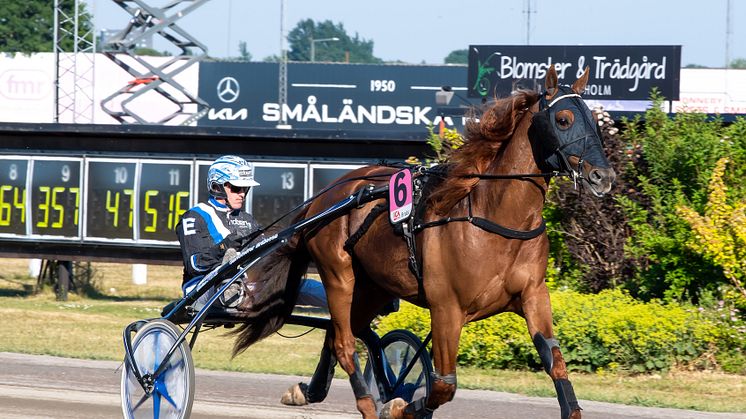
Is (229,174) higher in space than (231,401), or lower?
higher

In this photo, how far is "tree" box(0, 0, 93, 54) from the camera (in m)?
49.1

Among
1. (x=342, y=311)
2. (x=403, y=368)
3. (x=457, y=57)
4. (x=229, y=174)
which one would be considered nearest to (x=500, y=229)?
(x=342, y=311)

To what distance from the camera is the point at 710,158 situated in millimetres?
10344

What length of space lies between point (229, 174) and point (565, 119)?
7.41 ft

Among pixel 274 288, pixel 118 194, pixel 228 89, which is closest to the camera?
pixel 274 288

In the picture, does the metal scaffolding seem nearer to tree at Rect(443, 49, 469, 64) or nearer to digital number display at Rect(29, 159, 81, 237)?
digital number display at Rect(29, 159, 81, 237)

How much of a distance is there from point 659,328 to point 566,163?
14.0ft

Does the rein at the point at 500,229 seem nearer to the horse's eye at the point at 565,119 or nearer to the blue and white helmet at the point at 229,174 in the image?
the horse's eye at the point at 565,119

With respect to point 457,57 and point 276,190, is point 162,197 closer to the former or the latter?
point 276,190

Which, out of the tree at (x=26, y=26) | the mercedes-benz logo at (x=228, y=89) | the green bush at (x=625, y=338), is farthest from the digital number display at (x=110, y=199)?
the tree at (x=26, y=26)

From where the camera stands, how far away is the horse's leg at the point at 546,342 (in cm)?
574

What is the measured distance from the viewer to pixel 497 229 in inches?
231

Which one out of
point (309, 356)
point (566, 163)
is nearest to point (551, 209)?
point (309, 356)

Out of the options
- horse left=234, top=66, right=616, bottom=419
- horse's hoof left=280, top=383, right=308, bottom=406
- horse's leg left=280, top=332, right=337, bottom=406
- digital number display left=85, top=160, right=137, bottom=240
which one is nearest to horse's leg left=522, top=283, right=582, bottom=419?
horse left=234, top=66, right=616, bottom=419
